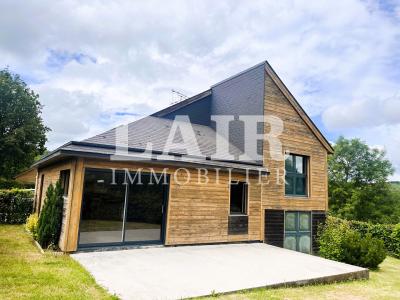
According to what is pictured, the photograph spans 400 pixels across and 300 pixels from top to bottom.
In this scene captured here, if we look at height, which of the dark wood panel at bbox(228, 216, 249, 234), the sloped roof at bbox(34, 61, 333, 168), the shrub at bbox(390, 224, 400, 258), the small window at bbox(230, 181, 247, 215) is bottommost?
the shrub at bbox(390, 224, 400, 258)

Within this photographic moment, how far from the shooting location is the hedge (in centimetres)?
1491

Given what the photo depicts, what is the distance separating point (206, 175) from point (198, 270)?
12.9 feet

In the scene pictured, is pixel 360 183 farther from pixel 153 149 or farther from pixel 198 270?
pixel 198 270

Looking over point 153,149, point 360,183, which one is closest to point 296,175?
point 153,149

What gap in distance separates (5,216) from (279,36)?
46.5ft

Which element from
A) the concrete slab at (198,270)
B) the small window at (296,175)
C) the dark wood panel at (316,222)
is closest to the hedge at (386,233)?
the dark wood panel at (316,222)

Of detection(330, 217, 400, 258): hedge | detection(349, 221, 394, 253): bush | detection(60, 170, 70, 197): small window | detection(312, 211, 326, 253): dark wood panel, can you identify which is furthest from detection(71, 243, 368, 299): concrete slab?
detection(349, 221, 394, 253): bush

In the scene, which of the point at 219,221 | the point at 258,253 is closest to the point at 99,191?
the point at 219,221

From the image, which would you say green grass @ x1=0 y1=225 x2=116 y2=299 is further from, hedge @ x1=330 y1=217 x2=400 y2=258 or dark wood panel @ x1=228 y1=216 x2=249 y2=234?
hedge @ x1=330 y1=217 x2=400 y2=258

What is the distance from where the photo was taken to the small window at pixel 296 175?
12.9 m

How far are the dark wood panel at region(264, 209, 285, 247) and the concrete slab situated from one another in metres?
2.27

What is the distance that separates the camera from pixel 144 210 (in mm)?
10906

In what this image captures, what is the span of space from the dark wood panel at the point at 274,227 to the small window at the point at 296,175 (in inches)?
46.8

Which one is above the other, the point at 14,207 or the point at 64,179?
the point at 64,179
